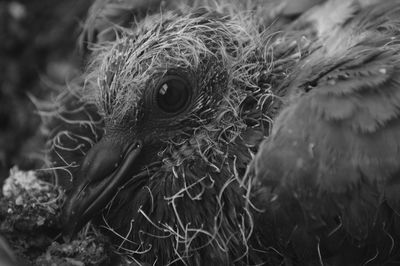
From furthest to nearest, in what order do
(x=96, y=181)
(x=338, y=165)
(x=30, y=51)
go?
(x=30, y=51) → (x=96, y=181) → (x=338, y=165)

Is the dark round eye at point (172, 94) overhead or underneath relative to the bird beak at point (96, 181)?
overhead

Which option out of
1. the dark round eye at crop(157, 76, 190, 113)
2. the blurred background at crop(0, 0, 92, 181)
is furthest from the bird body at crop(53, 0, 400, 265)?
the blurred background at crop(0, 0, 92, 181)

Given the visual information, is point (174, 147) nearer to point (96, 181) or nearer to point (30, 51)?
point (96, 181)

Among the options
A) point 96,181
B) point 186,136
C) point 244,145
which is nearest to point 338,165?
point 244,145

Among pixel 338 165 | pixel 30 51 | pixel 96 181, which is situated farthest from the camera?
pixel 30 51

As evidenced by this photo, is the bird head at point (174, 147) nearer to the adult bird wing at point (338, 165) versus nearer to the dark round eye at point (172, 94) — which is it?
the dark round eye at point (172, 94)

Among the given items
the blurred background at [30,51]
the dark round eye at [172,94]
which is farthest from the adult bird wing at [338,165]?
the blurred background at [30,51]

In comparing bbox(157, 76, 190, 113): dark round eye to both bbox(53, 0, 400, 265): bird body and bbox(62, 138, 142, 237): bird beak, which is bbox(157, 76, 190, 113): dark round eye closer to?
bbox(53, 0, 400, 265): bird body
